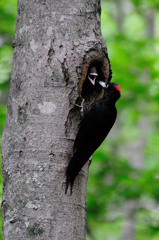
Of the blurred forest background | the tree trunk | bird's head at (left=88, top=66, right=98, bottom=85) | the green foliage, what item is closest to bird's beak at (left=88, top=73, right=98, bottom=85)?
bird's head at (left=88, top=66, right=98, bottom=85)

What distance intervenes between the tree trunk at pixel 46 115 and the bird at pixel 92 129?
0.21 ft

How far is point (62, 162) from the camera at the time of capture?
306 cm

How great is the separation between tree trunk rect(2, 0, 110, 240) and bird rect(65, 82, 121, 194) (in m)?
0.06

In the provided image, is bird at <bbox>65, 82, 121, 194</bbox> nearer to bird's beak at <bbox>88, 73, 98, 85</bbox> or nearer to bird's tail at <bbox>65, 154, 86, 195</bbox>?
bird's tail at <bbox>65, 154, 86, 195</bbox>

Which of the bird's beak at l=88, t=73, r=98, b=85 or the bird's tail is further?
the bird's beak at l=88, t=73, r=98, b=85

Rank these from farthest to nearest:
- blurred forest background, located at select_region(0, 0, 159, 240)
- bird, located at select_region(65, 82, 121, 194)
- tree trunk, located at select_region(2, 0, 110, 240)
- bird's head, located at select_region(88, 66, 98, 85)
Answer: blurred forest background, located at select_region(0, 0, 159, 240)
bird's head, located at select_region(88, 66, 98, 85)
bird, located at select_region(65, 82, 121, 194)
tree trunk, located at select_region(2, 0, 110, 240)

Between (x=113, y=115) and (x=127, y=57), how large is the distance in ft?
13.6

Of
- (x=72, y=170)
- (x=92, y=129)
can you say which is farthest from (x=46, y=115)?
(x=92, y=129)

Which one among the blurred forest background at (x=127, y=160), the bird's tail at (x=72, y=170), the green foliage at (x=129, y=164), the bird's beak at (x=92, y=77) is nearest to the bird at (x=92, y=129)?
the bird's tail at (x=72, y=170)

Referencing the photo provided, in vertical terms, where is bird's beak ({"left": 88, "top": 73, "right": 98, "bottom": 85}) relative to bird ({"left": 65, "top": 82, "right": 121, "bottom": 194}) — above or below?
above

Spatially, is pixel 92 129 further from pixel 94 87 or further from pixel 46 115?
pixel 46 115

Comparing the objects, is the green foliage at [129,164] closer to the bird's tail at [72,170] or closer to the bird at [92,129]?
the bird at [92,129]

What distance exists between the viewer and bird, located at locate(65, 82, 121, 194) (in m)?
3.04

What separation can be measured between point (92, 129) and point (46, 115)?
0.60m
